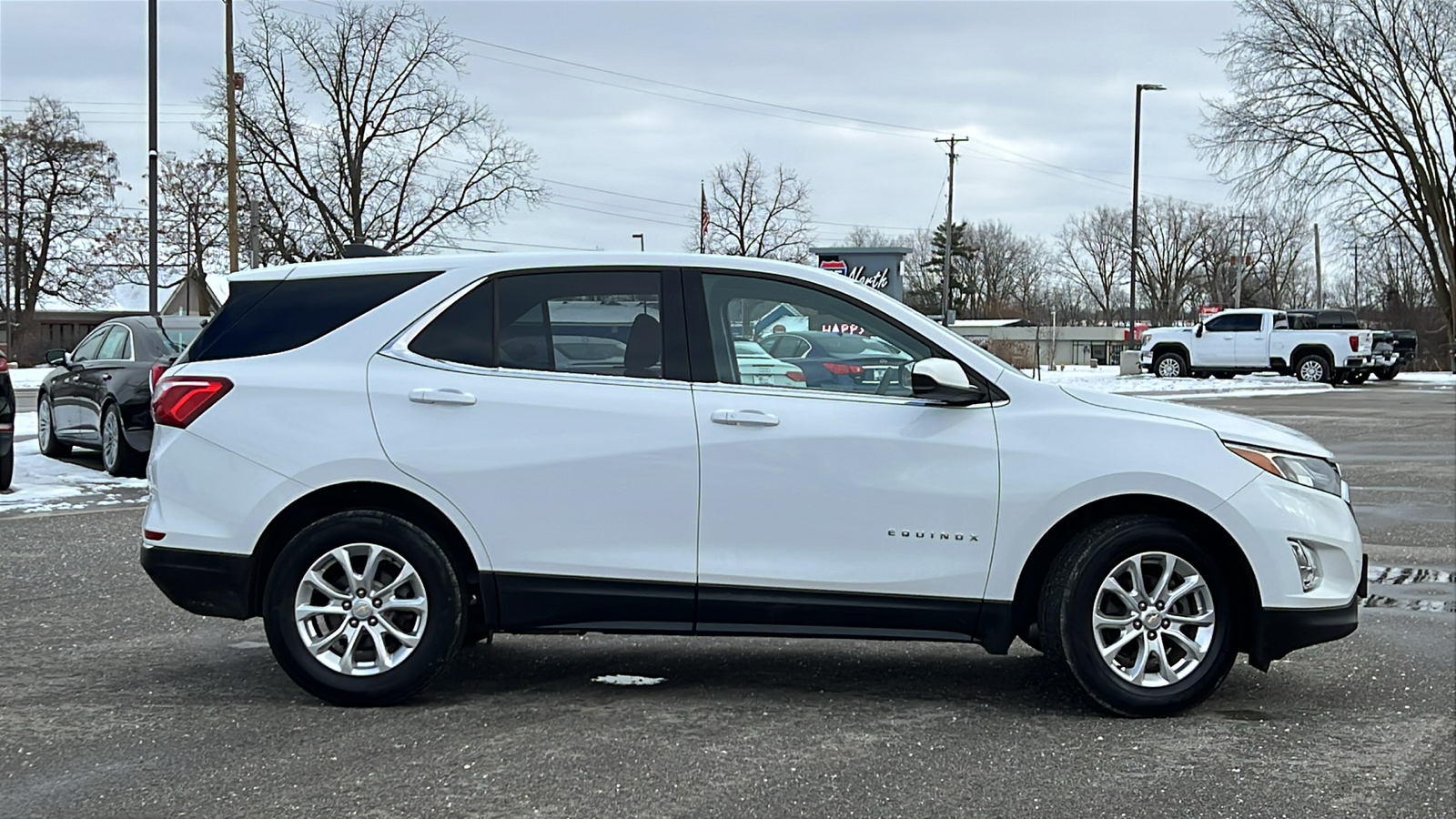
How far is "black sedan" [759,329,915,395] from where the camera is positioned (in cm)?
500

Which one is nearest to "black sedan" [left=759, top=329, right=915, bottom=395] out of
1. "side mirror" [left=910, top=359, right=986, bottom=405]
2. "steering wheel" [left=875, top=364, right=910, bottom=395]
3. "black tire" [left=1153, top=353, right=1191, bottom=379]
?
"steering wheel" [left=875, top=364, right=910, bottom=395]

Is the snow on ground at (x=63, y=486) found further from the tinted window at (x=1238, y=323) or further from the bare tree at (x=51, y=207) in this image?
the bare tree at (x=51, y=207)

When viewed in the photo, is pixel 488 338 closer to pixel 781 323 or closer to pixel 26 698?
pixel 781 323

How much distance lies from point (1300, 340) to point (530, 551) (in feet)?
112

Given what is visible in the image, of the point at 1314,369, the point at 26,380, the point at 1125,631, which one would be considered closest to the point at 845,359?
the point at 1125,631

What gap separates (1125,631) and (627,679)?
199cm

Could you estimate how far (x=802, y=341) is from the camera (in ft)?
16.8

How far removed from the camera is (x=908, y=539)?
4875 millimetres

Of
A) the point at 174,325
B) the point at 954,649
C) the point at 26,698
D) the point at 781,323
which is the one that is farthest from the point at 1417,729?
the point at 174,325

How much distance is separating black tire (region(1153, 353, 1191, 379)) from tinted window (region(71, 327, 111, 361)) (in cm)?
3054

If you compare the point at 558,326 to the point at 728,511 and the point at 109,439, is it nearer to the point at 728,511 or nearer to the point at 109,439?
the point at 728,511

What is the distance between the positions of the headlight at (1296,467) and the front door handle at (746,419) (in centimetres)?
168

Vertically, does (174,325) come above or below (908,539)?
above

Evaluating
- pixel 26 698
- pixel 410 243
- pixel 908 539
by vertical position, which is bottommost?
pixel 26 698
